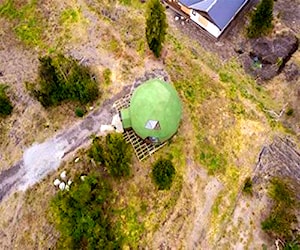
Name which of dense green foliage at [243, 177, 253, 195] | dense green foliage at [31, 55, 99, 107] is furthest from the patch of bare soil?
dense green foliage at [31, 55, 99, 107]

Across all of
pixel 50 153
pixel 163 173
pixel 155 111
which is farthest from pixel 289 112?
pixel 50 153

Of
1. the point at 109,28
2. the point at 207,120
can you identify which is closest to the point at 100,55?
the point at 109,28

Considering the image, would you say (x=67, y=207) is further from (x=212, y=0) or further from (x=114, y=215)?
(x=212, y=0)

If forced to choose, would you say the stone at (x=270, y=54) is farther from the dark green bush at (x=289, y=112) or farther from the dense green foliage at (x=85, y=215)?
the dense green foliage at (x=85, y=215)

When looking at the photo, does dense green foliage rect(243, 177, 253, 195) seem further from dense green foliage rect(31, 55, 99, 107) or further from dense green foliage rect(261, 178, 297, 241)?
dense green foliage rect(31, 55, 99, 107)

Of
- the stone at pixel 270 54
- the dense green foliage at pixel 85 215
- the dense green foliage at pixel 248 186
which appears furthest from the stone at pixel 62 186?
the stone at pixel 270 54
